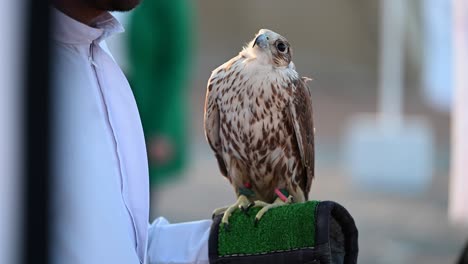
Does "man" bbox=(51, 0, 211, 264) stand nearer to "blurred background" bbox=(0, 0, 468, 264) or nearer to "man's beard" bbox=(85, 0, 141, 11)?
"man's beard" bbox=(85, 0, 141, 11)

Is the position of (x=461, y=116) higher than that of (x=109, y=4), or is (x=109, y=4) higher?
(x=109, y=4)

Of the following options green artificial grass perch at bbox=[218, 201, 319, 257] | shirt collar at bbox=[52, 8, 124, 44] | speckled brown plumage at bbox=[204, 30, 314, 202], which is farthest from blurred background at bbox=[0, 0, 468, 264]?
speckled brown plumage at bbox=[204, 30, 314, 202]

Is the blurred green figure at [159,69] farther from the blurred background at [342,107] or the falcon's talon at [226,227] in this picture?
the falcon's talon at [226,227]

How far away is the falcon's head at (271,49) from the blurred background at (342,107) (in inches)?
45.5

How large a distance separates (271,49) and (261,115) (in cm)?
15

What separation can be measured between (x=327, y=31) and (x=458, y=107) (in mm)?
11739

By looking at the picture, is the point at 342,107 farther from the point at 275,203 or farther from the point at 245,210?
the point at 245,210

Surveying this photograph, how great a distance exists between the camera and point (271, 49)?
203 centimetres

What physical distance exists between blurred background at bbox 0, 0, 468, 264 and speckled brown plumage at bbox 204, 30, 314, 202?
45.4 inches

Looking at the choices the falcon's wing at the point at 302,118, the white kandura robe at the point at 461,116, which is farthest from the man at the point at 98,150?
the white kandura robe at the point at 461,116

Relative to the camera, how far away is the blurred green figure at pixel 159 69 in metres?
5.64

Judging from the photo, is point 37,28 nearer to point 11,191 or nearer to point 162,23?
point 11,191

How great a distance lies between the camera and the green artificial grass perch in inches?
67.2

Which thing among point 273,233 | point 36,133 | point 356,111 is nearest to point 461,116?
point 273,233
